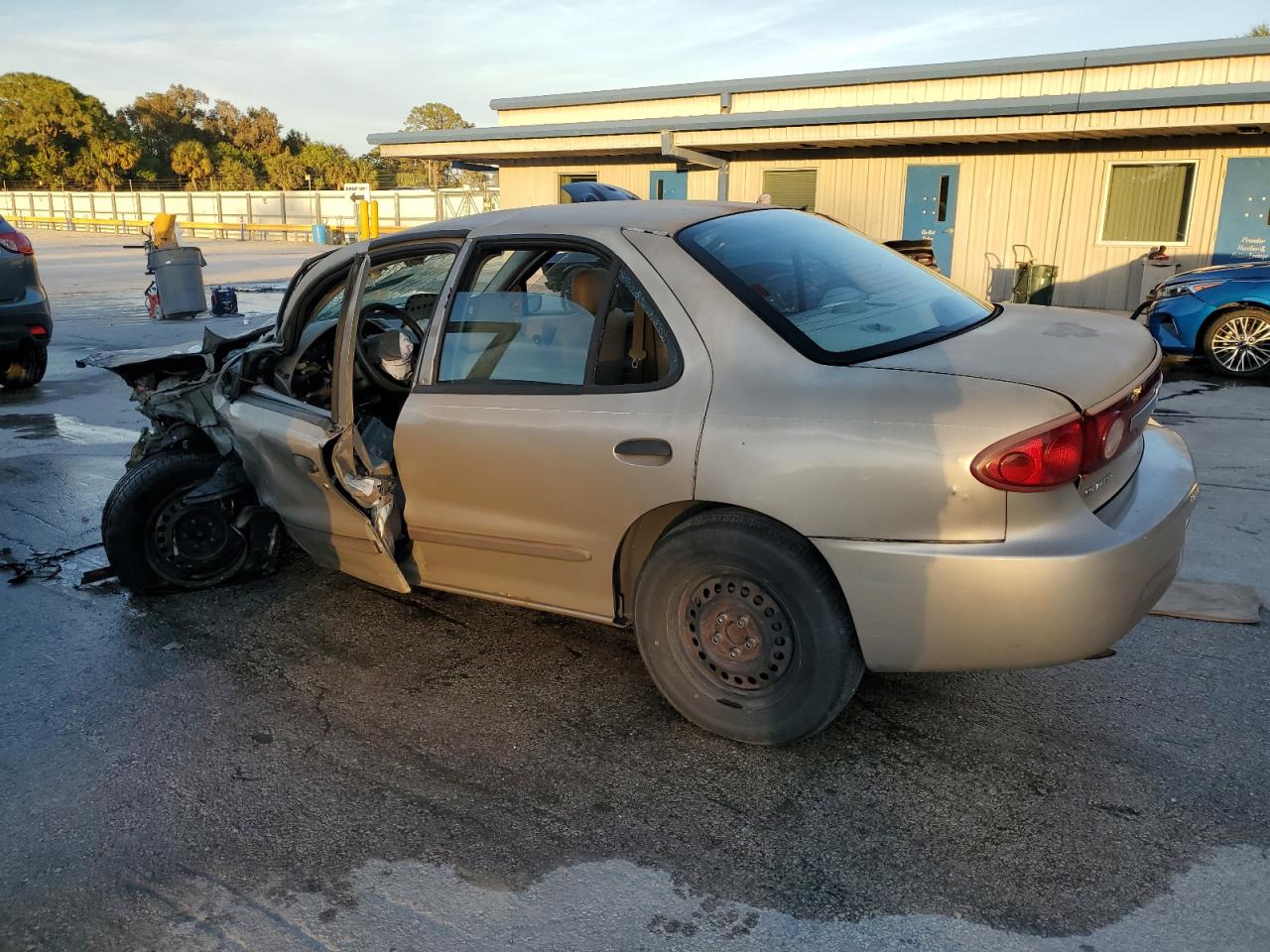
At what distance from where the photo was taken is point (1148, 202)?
554 inches

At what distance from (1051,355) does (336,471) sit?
8.14 feet

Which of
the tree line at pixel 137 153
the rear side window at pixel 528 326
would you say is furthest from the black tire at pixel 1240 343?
the tree line at pixel 137 153

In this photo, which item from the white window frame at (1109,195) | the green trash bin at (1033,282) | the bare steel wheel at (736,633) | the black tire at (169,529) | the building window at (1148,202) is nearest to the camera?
the bare steel wheel at (736,633)

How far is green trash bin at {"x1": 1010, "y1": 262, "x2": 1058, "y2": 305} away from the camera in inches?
552

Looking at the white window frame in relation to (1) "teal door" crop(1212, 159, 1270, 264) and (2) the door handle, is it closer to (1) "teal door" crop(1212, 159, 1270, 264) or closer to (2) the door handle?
(1) "teal door" crop(1212, 159, 1270, 264)

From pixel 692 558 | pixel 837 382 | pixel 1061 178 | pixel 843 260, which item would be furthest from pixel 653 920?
pixel 1061 178

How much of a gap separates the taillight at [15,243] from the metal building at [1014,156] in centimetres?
969

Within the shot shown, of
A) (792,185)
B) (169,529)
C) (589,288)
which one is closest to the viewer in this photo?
(589,288)

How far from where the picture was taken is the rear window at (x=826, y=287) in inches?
118

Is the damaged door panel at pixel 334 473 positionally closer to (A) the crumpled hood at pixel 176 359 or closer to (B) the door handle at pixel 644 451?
(A) the crumpled hood at pixel 176 359

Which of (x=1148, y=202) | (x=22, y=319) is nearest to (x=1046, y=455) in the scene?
(x=22, y=319)

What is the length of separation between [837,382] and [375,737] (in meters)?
1.88

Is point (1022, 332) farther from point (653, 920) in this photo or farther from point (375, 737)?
point (375, 737)

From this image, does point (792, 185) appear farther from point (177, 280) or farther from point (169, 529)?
point (169, 529)
